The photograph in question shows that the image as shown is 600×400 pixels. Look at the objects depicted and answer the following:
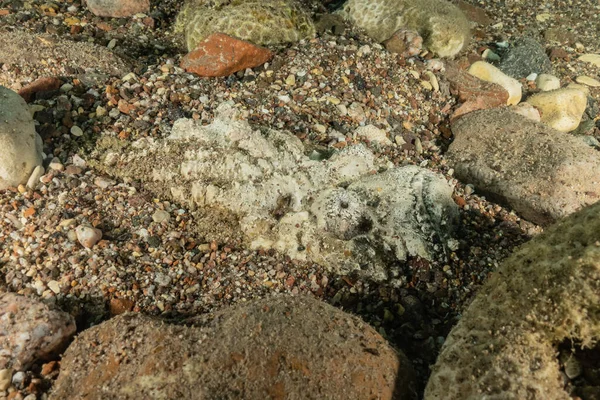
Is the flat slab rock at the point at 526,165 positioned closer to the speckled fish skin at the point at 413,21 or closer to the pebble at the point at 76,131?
the speckled fish skin at the point at 413,21

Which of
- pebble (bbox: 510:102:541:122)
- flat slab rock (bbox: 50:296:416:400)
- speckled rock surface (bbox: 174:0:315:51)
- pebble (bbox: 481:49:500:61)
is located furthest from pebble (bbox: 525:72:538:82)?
flat slab rock (bbox: 50:296:416:400)

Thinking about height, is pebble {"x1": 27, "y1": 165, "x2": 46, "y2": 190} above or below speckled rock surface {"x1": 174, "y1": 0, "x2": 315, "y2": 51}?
below

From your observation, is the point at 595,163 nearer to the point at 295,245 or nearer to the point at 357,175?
the point at 357,175

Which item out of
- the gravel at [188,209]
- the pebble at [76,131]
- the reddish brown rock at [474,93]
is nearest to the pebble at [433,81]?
the gravel at [188,209]

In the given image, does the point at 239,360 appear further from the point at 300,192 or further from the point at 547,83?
the point at 547,83

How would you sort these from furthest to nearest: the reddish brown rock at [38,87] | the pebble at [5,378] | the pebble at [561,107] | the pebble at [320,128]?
the pebble at [561,107] → the pebble at [320,128] → the reddish brown rock at [38,87] → the pebble at [5,378]

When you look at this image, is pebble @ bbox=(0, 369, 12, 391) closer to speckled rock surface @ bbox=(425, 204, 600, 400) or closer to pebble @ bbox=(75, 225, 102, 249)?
pebble @ bbox=(75, 225, 102, 249)

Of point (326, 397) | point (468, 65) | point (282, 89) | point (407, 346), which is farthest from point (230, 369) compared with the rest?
point (468, 65)
